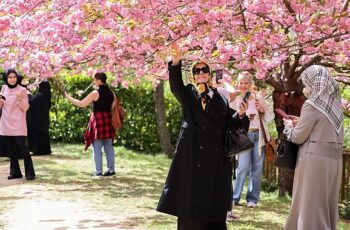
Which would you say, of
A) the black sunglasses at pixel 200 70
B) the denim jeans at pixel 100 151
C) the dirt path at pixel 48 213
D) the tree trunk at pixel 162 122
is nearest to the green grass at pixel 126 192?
the dirt path at pixel 48 213

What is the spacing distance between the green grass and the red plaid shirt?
68 cm

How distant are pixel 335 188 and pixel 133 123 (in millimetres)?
10719

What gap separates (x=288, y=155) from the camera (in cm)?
604

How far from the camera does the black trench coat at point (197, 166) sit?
5574mm

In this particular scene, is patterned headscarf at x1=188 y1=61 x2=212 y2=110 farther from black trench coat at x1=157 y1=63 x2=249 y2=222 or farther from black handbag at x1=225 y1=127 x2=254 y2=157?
black handbag at x1=225 y1=127 x2=254 y2=157

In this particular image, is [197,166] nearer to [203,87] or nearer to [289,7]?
[203,87]

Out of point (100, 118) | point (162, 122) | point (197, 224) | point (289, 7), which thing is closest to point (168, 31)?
point (289, 7)

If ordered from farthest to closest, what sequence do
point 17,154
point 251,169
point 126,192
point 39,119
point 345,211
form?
1. point 39,119
2. point 17,154
3. point 126,192
4. point 345,211
5. point 251,169

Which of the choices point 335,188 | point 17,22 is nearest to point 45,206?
point 17,22

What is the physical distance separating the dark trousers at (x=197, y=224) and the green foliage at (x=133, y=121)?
10.6m

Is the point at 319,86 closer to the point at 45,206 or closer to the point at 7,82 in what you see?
the point at 45,206

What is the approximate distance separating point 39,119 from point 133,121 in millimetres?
3358

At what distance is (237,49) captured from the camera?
7250 mm

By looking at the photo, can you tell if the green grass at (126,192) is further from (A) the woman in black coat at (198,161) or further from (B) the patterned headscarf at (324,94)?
(B) the patterned headscarf at (324,94)
